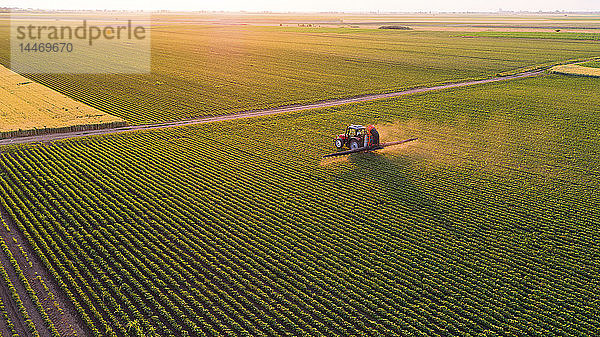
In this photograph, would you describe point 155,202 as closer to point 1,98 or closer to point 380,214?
point 380,214

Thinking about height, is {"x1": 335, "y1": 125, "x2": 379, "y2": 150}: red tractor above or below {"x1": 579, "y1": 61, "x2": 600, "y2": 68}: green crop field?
below

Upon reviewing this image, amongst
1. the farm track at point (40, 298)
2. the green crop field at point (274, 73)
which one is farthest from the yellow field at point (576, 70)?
the farm track at point (40, 298)

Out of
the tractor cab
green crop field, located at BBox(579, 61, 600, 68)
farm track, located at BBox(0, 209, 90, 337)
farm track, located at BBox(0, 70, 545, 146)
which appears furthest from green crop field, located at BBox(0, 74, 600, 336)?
green crop field, located at BBox(579, 61, 600, 68)

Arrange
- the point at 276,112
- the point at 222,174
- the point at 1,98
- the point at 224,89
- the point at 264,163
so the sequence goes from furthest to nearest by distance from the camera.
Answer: the point at 224,89 → the point at 1,98 → the point at 276,112 → the point at 264,163 → the point at 222,174

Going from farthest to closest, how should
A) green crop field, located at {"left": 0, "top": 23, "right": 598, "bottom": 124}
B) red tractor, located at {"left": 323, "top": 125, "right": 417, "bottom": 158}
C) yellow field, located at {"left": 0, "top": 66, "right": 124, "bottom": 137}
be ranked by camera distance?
green crop field, located at {"left": 0, "top": 23, "right": 598, "bottom": 124} < yellow field, located at {"left": 0, "top": 66, "right": 124, "bottom": 137} < red tractor, located at {"left": 323, "top": 125, "right": 417, "bottom": 158}

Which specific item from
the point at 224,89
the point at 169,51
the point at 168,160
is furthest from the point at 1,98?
the point at 169,51

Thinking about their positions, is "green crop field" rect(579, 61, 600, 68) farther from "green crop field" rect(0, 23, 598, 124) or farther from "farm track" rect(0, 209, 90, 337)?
"farm track" rect(0, 209, 90, 337)

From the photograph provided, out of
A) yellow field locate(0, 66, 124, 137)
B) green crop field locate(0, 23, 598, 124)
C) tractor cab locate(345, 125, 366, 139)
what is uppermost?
green crop field locate(0, 23, 598, 124)
